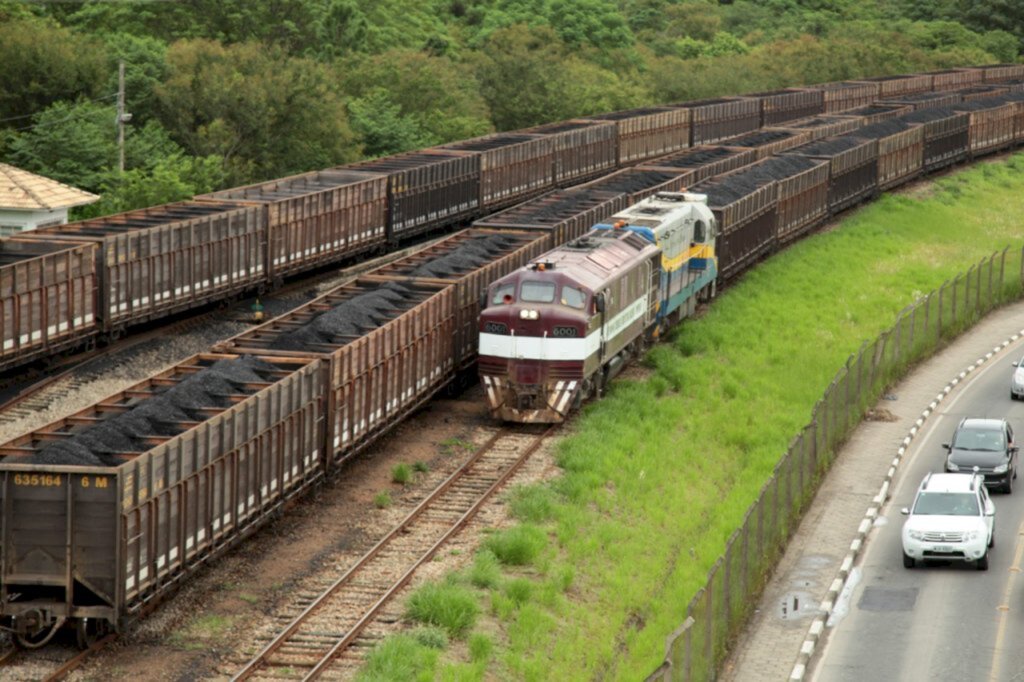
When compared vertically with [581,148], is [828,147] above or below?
above

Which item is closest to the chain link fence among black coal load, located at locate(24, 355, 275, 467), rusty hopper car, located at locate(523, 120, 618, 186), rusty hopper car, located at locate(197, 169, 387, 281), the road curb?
the road curb

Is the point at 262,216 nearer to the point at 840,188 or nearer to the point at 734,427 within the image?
the point at 734,427

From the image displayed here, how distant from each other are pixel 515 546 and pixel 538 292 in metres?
9.24

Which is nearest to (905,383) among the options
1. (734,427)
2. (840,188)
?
(734,427)

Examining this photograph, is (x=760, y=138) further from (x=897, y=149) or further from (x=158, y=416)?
(x=158, y=416)

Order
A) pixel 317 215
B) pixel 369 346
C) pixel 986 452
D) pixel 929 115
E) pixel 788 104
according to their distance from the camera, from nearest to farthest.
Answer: pixel 369 346 < pixel 986 452 < pixel 317 215 < pixel 929 115 < pixel 788 104

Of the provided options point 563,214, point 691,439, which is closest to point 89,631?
point 691,439

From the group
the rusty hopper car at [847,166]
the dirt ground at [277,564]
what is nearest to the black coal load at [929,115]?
the rusty hopper car at [847,166]

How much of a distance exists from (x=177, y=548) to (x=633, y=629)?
804 centimetres

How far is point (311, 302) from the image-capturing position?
36969 mm

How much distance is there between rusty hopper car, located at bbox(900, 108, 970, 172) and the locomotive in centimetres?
4673

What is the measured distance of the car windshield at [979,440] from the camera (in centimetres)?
3691

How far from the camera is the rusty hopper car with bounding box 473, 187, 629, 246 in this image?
4775cm

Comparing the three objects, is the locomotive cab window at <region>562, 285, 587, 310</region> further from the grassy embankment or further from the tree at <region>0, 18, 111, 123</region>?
the tree at <region>0, 18, 111, 123</region>
